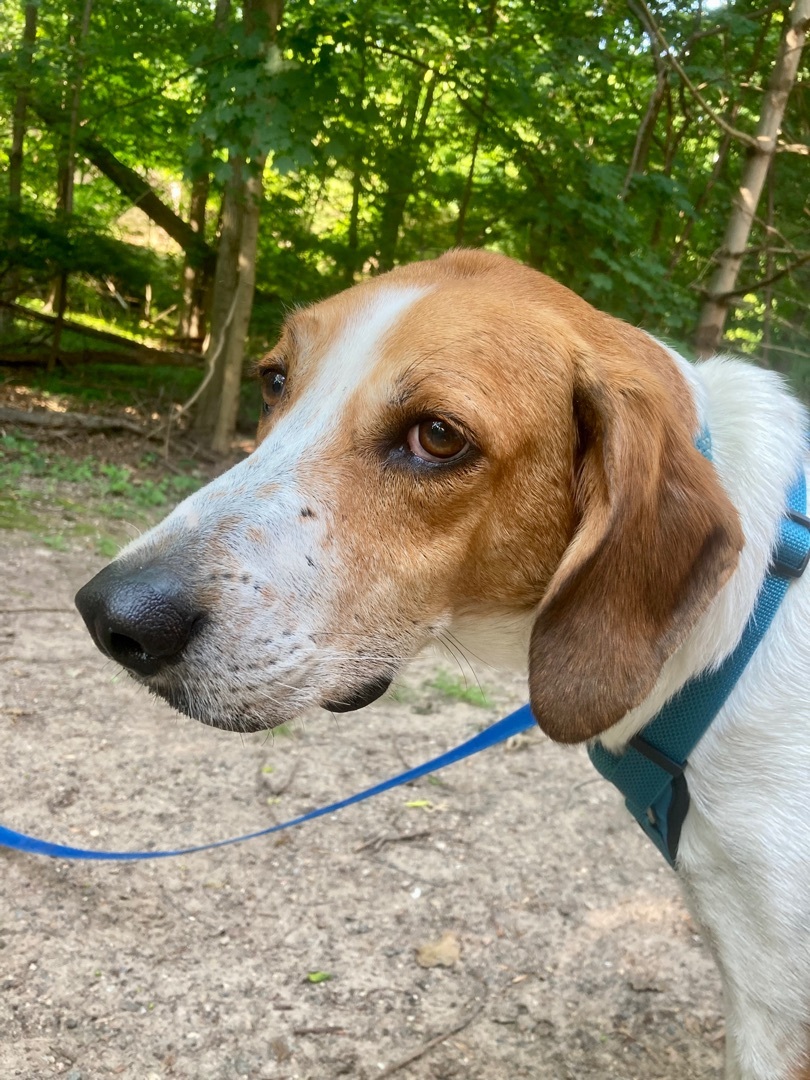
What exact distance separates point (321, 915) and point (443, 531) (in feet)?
6.72

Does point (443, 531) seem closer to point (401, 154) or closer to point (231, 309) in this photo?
point (231, 309)

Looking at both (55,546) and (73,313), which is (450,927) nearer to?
(55,546)

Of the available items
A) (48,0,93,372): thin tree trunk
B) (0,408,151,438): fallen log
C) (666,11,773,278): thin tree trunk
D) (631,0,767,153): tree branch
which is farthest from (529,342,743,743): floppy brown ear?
(48,0,93,372): thin tree trunk

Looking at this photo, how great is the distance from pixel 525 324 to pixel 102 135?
38.0 ft

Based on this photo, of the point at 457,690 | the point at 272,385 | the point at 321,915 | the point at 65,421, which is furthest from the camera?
the point at 65,421

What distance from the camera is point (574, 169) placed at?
8.07 m

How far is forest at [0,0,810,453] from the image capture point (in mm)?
7242

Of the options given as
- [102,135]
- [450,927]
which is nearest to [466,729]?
[450,927]

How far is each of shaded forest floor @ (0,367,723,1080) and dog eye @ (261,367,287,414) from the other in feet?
5.78

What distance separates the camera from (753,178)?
759 centimetres

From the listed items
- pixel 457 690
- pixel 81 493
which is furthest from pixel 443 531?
pixel 81 493

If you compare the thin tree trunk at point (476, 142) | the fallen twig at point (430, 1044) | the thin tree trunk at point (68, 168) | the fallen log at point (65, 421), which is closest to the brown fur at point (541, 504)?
the fallen twig at point (430, 1044)

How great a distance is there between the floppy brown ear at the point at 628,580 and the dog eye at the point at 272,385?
3.27ft

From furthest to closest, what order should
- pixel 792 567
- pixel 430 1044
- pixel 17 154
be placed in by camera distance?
pixel 17 154, pixel 430 1044, pixel 792 567
